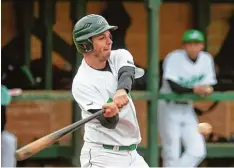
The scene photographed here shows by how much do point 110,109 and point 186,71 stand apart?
350 cm

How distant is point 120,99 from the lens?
4.83 meters

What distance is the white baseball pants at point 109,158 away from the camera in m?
5.21

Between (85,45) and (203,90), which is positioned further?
(203,90)

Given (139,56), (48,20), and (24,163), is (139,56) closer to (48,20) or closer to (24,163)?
(48,20)

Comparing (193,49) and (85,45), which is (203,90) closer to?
(193,49)

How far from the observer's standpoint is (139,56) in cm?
999

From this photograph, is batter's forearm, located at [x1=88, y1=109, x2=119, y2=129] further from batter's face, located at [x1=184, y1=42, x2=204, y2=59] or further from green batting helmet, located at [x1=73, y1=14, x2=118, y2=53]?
batter's face, located at [x1=184, y1=42, x2=204, y2=59]

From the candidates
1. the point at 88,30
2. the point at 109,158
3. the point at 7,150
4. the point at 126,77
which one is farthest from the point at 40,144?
the point at 7,150

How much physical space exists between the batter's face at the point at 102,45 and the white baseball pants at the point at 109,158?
1.91ft

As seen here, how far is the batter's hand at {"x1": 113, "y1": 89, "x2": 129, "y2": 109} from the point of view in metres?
4.81

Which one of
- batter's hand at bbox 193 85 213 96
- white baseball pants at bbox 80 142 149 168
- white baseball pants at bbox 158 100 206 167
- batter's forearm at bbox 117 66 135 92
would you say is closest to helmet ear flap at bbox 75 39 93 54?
batter's forearm at bbox 117 66 135 92

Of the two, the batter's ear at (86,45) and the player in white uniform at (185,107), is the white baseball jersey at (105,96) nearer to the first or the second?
the batter's ear at (86,45)

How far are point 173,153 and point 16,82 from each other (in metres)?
2.04

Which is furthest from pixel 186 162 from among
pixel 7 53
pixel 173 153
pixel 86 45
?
pixel 86 45
